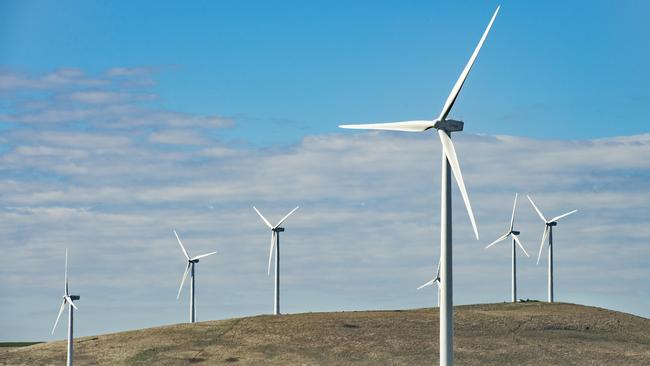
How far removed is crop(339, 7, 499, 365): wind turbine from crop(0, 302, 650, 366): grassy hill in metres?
43.3

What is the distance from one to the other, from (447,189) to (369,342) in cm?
5545

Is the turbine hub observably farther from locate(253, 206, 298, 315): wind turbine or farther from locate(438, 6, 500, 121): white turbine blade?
locate(253, 206, 298, 315): wind turbine

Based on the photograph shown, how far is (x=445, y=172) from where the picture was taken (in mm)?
65250

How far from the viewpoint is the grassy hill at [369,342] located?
111 metres

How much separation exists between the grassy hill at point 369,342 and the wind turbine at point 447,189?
4331cm

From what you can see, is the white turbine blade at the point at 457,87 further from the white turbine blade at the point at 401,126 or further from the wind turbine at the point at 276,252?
the wind turbine at the point at 276,252

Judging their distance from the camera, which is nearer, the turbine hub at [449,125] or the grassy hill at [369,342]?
the turbine hub at [449,125]

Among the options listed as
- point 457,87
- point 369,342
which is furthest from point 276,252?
point 457,87

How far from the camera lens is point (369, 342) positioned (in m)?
116

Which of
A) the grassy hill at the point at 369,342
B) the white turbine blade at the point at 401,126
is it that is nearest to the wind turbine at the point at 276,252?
the grassy hill at the point at 369,342

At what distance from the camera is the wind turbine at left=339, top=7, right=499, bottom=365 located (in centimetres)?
6269

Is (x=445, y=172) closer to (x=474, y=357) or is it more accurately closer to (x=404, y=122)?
(x=404, y=122)

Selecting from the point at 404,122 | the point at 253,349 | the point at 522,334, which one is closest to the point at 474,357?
the point at 522,334

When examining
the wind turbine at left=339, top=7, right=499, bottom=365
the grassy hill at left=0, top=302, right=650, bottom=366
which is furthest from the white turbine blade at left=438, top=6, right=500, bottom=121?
the grassy hill at left=0, top=302, right=650, bottom=366
